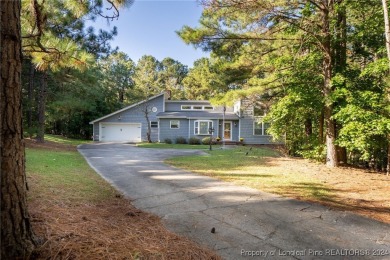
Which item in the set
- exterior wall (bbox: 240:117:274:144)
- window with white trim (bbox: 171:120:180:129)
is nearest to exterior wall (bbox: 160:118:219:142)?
window with white trim (bbox: 171:120:180:129)

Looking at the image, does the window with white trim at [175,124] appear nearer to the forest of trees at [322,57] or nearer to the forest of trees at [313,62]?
the forest of trees at [313,62]

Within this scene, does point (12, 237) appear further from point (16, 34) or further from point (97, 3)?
point (97, 3)

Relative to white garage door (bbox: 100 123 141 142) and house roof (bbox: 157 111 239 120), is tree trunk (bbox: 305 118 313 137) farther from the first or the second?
white garage door (bbox: 100 123 141 142)

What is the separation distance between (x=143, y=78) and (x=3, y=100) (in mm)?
28028

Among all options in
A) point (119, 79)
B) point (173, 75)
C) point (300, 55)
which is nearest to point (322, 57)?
point (300, 55)

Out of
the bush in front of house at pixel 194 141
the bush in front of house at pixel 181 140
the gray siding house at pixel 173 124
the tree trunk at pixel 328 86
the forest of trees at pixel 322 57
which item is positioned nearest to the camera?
the forest of trees at pixel 322 57

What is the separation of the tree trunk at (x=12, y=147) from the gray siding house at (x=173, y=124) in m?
23.9

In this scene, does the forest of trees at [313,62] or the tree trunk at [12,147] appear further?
the forest of trees at [313,62]

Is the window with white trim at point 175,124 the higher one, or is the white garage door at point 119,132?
the window with white trim at point 175,124

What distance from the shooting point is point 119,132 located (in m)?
29.0

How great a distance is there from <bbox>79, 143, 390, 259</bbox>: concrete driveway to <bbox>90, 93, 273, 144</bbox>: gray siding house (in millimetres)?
20608

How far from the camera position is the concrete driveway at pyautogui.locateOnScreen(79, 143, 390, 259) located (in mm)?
3152

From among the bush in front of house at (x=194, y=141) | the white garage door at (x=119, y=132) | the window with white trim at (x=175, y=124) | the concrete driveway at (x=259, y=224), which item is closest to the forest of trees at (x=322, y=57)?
the concrete driveway at (x=259, y=224)

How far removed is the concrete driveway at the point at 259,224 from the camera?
315 centimetres
